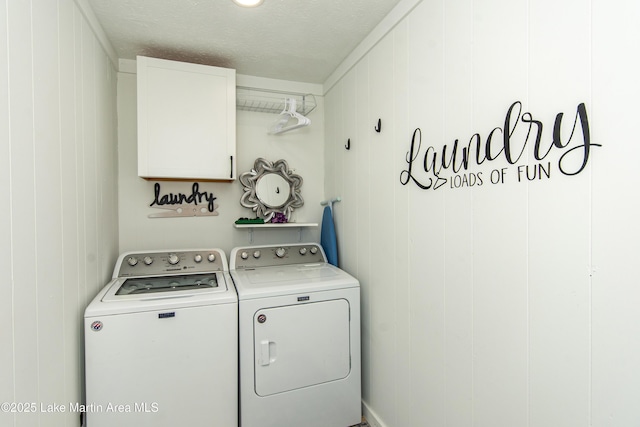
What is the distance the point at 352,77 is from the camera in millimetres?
2062

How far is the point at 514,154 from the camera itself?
0.97m

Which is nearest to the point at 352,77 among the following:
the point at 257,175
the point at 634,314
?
the point at 257,175

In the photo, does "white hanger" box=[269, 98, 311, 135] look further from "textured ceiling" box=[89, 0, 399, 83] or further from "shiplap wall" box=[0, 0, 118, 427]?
"shiplap wall" box=[0, 0, 118, 427]

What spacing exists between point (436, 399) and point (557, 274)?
81 cm

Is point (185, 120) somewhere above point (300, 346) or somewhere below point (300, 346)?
above

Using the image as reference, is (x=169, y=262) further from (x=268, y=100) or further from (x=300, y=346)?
(x=268, y=100)

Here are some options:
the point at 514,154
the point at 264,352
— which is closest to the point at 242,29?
the point at 514,154

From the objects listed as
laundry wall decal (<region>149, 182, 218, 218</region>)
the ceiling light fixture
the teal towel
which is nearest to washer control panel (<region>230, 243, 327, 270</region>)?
the teal towel

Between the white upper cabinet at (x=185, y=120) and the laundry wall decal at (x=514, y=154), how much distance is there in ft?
4.39

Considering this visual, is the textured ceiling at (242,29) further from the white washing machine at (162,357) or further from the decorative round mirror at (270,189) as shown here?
the white washing machine at (162,357)

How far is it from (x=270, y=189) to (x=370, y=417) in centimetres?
172

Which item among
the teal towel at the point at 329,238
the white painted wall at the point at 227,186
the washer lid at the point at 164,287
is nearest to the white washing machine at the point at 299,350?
the washer lid at the point at 164,287

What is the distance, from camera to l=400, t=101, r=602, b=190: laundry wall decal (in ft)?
2.64

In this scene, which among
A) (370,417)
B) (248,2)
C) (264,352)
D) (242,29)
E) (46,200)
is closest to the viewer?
(46,200)
